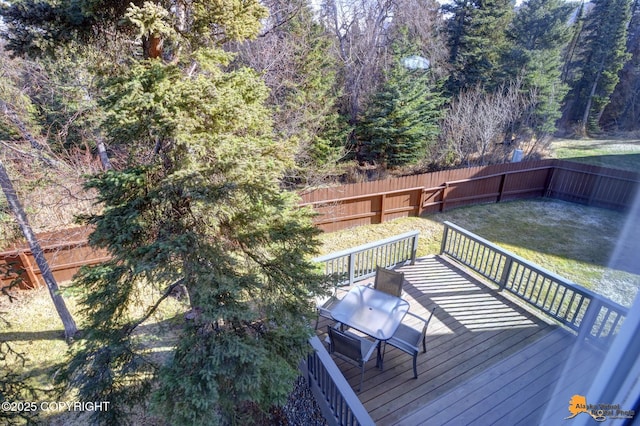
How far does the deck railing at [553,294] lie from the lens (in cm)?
76

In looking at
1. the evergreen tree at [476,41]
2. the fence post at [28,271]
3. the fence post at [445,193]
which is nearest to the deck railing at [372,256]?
the fence post at [445,193]

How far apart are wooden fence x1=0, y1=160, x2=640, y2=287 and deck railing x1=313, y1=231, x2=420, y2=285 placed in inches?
70.7

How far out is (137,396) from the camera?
3084 mm

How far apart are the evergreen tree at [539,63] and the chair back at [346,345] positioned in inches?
423

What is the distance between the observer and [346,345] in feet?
11.7

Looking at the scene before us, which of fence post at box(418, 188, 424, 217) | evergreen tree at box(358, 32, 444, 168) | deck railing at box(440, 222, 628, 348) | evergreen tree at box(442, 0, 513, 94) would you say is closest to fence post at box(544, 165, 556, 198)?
evergreen tree at box(358, 32, 444, 168)

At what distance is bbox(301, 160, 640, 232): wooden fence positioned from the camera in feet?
29.2

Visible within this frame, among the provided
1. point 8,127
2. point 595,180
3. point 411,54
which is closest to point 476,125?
point 411,54

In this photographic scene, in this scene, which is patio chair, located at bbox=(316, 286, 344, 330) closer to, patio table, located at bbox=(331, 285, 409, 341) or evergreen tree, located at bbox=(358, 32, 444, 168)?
patio table, located at bbox=(331, 285, 409, 341)

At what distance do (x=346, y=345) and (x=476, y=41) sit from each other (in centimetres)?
1741

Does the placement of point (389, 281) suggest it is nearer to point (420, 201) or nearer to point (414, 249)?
point (414, 249)

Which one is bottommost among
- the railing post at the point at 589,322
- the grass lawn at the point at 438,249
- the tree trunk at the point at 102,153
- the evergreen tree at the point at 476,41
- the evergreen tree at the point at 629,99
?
the grass lawn at the point at 438,249

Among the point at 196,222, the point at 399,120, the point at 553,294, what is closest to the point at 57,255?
the point at 196,222

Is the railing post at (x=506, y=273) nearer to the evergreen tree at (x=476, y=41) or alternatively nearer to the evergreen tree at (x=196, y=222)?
the evergreen tree at (x=196, y=222)
